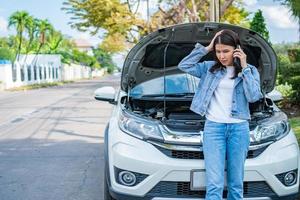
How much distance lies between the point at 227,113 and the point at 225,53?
1.51ft

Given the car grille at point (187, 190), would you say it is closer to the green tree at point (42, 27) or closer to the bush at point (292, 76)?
the bush at point (292, 76)

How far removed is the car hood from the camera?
477 cm

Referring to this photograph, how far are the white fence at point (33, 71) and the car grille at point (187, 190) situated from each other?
35.3 meters

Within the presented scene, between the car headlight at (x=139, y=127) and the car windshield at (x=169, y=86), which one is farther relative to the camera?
the car windshield at (x=169, y=86)

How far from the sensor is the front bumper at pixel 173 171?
3.76m

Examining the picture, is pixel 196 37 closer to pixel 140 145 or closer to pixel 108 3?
pixel 140 145

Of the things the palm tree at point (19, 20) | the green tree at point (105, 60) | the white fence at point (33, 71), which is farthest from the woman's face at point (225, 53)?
the green tree at point (105, 60)

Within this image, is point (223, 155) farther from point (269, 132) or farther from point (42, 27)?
point (42, 27)

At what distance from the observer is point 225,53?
3645 millimetres

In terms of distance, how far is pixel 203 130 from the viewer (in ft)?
12.9

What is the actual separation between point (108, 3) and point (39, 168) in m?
23.3

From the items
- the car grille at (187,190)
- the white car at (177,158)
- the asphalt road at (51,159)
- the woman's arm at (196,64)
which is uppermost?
the woman's arm at (196,64)

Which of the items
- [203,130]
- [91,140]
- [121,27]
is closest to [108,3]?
[121,27]

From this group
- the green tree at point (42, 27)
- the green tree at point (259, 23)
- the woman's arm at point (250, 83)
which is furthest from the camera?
the green tree at point (42, 27)
